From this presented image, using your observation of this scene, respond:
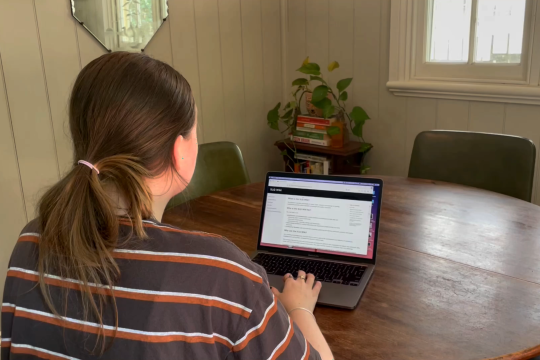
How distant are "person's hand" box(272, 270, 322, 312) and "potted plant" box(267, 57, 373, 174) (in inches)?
73.7

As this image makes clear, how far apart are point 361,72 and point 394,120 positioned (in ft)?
1.18

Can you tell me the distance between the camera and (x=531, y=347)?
94cm

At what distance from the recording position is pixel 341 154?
2.93m

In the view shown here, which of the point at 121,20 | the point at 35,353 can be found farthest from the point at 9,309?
the point at 121,20

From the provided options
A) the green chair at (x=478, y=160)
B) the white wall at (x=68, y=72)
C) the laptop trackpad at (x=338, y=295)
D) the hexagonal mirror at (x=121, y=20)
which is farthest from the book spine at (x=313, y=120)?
the laptop trackpad at (x=338, y=295)

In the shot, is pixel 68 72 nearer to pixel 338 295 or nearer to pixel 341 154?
pixel 341 154

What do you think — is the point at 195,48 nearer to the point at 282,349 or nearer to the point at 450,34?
the point at 450,34

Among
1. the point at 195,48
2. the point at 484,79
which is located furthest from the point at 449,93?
the point at 195,48

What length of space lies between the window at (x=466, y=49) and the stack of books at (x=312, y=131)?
455 mm

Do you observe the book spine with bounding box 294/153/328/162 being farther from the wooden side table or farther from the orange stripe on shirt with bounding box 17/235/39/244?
the orange stripe on shirt with bounding box 17/235/39/244

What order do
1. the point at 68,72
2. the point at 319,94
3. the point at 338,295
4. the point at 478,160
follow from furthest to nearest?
1. the point at 319,94
2. the point at 68,72
3. the point at 478,160
4. the point at 338,295

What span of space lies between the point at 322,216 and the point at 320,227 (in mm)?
30

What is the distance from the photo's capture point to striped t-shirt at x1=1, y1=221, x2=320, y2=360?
69cm

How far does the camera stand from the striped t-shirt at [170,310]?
69 centimetres
